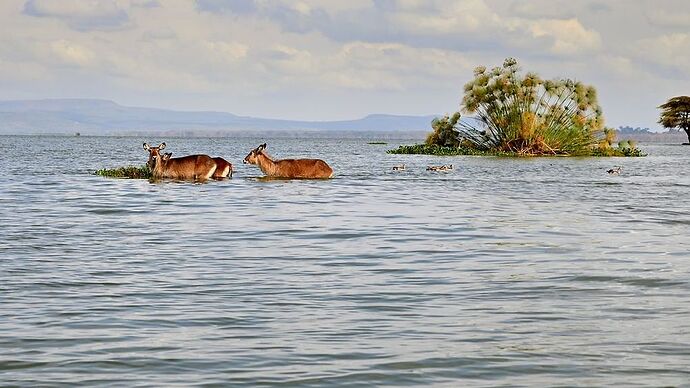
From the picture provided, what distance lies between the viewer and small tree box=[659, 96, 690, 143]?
13088 centimetres

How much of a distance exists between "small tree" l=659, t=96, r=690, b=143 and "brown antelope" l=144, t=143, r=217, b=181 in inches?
4078

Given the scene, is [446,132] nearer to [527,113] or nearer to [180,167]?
[527,113]

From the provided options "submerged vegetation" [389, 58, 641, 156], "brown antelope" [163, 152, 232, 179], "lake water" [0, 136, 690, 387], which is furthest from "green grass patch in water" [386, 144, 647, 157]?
"lake water" [0, 136, 690, 387]

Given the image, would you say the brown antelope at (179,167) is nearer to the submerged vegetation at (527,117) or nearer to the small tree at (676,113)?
the submerged vegetation at (527,117)

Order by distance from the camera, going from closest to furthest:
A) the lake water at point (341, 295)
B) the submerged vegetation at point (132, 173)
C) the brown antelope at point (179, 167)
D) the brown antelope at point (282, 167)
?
the lake water at point (341, 295)
the brown antelope at point (179, 167)
the brown antelope at point (282, 167)
the submerged vegetation at point (132, 173)

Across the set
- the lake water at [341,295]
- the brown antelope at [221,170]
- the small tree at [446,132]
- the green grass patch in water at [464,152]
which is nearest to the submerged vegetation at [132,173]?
the brown antelope at [221,170]

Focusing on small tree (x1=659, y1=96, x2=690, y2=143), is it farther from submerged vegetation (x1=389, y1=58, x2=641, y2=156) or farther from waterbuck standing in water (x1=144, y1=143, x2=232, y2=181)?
waterbuck standing in water (x1=144, y1=143, x2=232, y2=181)

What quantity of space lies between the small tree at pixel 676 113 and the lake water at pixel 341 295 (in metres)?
109

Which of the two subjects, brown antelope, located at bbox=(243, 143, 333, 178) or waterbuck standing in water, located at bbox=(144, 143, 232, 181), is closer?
waterbuck standing in water, located at bbox=(144, 143, 232, 181)

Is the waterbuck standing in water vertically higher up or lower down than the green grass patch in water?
higher up

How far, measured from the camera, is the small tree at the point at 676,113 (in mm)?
130875

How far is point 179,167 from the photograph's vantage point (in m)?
36.2

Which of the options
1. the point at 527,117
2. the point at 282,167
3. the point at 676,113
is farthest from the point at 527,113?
the point at 676,113

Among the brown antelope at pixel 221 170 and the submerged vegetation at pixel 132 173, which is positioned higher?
the brown antelope at pixel 221 170
